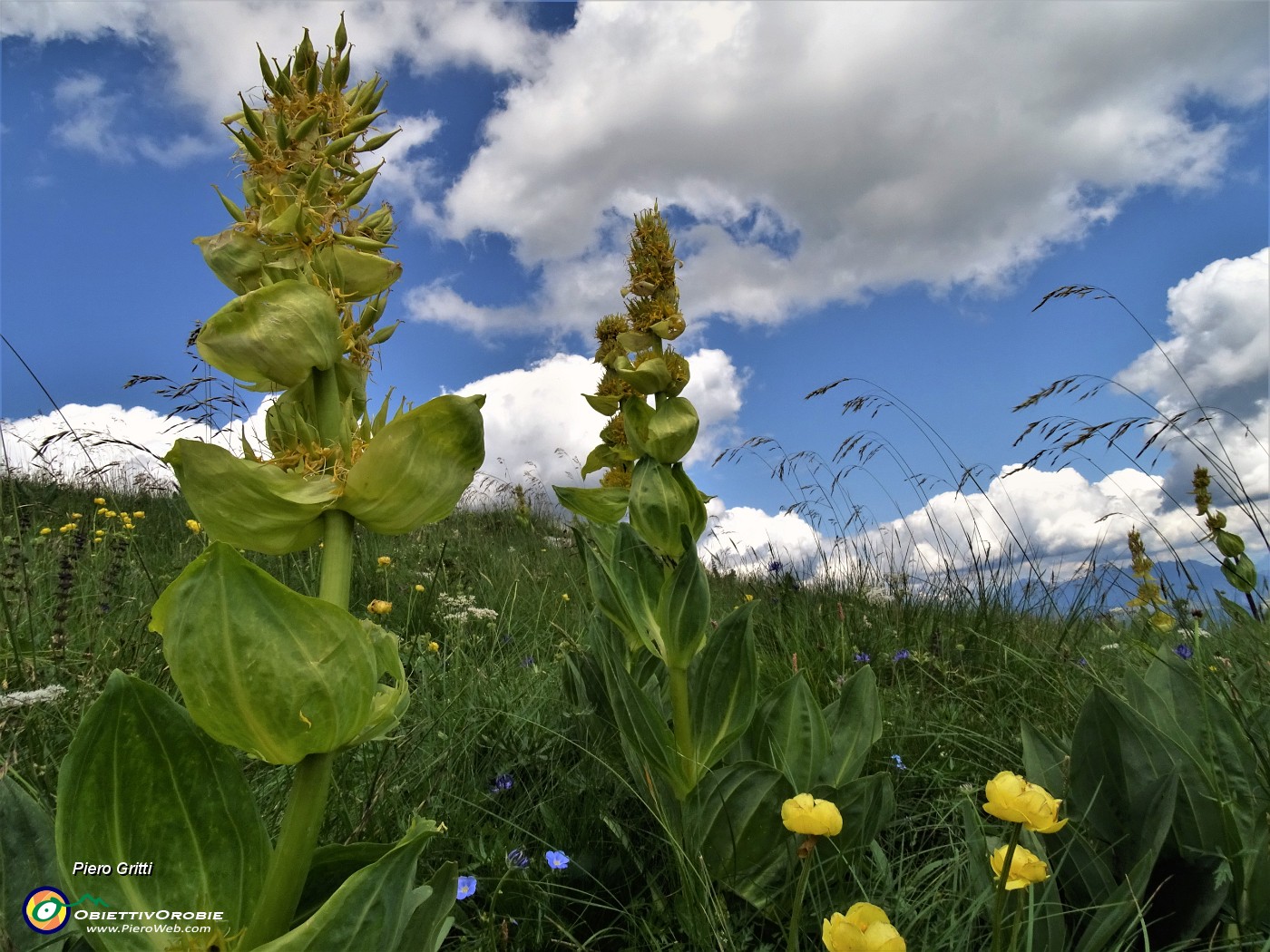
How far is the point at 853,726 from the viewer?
7.94ft

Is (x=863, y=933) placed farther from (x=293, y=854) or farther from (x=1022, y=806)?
(x=293, y=854)

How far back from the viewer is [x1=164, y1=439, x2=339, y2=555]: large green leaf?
1280 mm

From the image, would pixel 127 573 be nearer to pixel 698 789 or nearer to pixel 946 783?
pixel 698 789

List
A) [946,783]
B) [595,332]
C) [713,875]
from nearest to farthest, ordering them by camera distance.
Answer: [713,875], [946,783], [595,332]

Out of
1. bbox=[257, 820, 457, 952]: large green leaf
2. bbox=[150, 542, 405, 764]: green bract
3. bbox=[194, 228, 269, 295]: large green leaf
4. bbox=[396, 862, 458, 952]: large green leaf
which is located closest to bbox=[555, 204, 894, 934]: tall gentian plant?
bbox=[396, 862, 458, 952]: large green leaf

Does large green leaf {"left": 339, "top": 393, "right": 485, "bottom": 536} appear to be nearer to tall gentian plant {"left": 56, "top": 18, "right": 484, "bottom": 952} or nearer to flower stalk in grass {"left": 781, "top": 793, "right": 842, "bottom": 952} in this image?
tall gentian plant {"left": 56, "top": 18, "right": 484, "bottom": 952}

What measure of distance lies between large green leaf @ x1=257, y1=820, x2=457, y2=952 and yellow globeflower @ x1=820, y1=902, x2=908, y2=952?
1.99 feet

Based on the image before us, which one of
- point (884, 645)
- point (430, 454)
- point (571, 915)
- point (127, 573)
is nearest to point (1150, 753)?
point (571, 915)

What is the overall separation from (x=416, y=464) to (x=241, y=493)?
11.2 inches

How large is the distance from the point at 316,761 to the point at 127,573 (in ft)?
13.5

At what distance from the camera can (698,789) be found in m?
2.21

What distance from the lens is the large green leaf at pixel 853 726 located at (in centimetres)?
235

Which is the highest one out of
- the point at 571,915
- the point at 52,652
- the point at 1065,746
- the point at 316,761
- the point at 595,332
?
the point at 595,332

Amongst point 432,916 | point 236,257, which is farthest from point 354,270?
point 432,916
